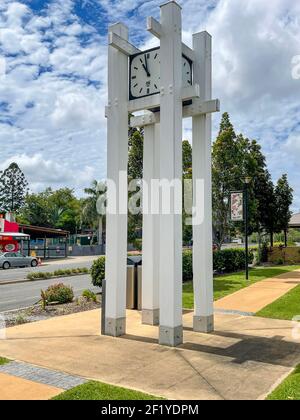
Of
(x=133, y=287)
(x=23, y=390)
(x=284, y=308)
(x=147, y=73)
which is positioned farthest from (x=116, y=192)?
(x=284, y=308)

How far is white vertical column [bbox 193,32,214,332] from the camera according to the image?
8531 millimetres

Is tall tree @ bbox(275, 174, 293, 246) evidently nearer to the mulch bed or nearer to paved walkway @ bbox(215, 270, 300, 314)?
paved walkway @ bbox(215, 270, 300, 314)

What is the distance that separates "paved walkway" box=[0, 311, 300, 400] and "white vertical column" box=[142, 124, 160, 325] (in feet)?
1.58

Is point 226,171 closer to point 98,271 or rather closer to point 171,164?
point 98,271

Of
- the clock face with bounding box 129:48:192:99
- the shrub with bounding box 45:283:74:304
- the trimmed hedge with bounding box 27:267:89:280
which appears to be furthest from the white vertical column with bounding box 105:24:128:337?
the trimmed hedge with bounding box 27:267:89:280

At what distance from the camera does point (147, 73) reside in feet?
27.2

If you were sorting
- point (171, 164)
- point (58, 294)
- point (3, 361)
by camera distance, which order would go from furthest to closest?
point (58, 294) → point (171, 164) → point (3, 361)

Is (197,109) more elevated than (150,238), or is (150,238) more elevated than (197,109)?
(197,109)

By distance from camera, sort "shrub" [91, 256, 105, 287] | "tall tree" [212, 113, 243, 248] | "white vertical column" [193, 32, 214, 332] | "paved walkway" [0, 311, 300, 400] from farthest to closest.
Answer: "tall tree" [212, 113, 243, 248] → "shrub" [91, 256, 105, 287] → "white vertical column" [193, 32, 214, 332] → "paved walkway" [0, 311, 300, 400]

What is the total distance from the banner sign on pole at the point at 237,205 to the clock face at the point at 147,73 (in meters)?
9.75

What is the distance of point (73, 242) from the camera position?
62.0 metres

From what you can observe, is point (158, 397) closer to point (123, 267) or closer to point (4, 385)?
point (4, 385)

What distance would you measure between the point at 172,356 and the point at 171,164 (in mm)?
3333

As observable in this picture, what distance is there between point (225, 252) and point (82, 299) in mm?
10244
